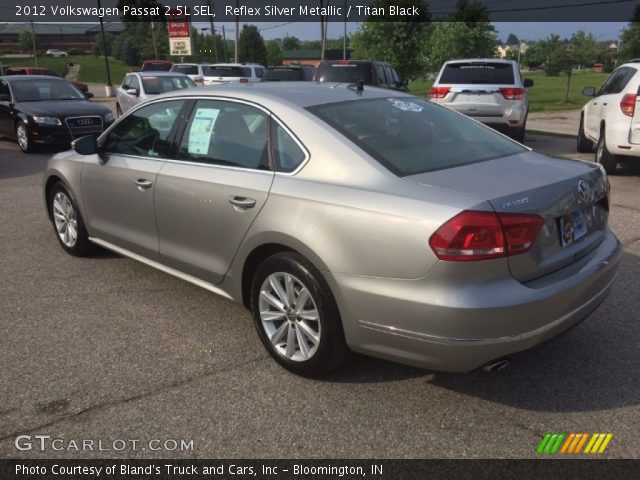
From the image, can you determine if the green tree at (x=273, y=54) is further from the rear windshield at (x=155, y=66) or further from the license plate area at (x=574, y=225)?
the license plate area at (x=574, y=225)

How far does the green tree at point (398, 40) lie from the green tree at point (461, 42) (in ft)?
3.23

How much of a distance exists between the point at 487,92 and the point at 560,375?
8.97m

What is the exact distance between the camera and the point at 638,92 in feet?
26.3

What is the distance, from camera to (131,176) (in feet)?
14.3

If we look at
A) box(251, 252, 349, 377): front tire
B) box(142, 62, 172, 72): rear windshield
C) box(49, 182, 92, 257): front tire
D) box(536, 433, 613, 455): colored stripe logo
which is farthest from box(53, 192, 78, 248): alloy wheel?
box(142, 62, 172, 72): rear windshield

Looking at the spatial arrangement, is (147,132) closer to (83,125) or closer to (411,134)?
(411,134)

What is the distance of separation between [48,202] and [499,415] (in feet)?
15.4

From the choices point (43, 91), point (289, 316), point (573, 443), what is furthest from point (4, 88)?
point (573, 443)

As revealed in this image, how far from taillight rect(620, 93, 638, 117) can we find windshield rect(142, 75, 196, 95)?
36.2 ft

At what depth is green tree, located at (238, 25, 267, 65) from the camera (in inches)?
3669

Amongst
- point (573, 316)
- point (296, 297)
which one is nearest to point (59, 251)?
point (296, 297)

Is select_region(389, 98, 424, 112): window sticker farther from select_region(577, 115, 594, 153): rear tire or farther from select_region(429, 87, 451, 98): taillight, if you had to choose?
select_region(577, 115, 594, 153): rear tire
